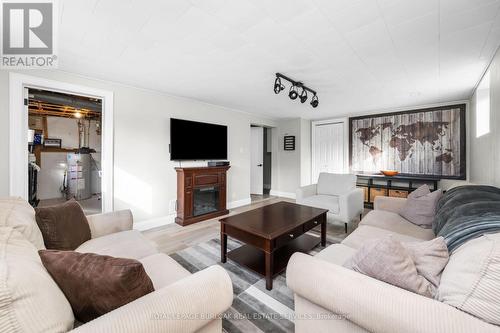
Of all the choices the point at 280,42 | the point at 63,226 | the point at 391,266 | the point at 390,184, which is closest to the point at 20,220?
the point at 63,226

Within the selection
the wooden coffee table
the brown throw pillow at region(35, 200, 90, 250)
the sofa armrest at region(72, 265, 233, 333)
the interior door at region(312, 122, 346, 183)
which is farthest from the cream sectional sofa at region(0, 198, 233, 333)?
the interior door at region(312, 122, 346, 183)

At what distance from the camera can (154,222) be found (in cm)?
351

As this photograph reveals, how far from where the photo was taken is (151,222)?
3.47 m

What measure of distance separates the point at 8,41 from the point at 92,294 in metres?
2.55

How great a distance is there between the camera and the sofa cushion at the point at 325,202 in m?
3.22

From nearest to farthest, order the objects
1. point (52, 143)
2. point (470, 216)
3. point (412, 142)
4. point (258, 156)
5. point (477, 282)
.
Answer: point (477, 282), point (470, 216), point (412, 142), point (52, 143), point (258, 156)

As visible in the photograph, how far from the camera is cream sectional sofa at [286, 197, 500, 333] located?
0.77m

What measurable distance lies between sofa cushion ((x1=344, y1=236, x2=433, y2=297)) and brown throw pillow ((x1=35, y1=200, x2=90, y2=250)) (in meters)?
2.00

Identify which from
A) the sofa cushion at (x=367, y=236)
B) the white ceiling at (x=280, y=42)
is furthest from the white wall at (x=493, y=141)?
the sofa cushion at (x=367, y=236)

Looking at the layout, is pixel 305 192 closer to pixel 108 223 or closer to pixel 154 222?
pixel 154 222

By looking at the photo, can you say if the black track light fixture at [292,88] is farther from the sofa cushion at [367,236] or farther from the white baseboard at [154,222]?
the white baseboard at [154,222]

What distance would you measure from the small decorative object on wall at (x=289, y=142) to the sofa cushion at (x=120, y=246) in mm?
4765

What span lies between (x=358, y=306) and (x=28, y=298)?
122cm

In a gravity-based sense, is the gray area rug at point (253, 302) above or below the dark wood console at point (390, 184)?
below
